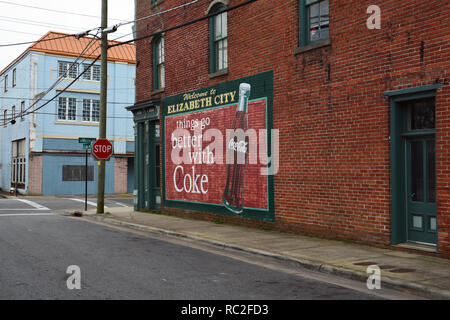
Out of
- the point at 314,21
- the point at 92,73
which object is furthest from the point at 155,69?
the point at 92,73

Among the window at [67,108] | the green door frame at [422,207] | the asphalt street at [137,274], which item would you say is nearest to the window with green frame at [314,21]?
the green door frame at [422,207]

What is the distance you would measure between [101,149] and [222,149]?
19.2ft

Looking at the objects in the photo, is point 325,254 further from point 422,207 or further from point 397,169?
point 397,169

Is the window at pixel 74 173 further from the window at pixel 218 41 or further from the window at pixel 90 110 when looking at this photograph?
the window at pixel 218 41

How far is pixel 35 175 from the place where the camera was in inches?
1368

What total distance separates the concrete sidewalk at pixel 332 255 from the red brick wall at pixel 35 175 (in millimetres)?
22753

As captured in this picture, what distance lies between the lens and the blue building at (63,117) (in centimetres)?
3488

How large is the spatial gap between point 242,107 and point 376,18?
5030 mm

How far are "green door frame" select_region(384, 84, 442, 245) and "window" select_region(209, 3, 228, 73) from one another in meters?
6.69

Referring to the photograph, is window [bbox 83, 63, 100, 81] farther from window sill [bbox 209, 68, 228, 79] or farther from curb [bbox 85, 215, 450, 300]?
curb [bbox 85, 215, 450, 300]

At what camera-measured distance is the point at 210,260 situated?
362 inches
